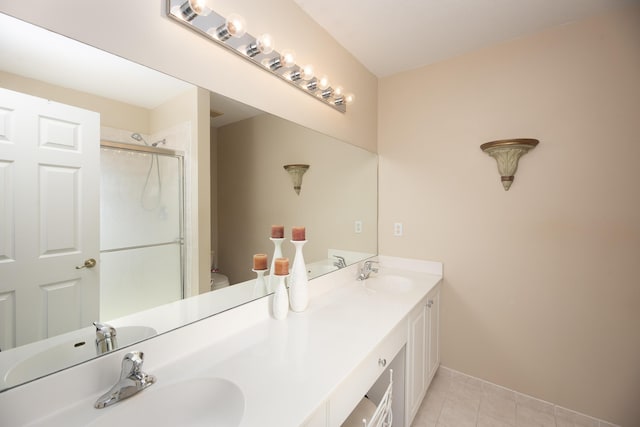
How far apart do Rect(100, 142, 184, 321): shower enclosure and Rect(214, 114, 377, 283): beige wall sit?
195mm

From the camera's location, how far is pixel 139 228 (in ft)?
2.93

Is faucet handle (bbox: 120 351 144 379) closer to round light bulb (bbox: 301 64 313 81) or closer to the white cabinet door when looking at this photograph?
the white cabinet door

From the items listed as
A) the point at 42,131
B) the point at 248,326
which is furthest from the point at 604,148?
the point at 42,131

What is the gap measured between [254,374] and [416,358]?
3.50ft

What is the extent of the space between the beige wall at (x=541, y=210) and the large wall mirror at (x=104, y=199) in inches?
56.2

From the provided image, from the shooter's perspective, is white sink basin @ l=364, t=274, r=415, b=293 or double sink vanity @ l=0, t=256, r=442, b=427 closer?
double sink vanity @ l=0, t=256, r=442, b=427

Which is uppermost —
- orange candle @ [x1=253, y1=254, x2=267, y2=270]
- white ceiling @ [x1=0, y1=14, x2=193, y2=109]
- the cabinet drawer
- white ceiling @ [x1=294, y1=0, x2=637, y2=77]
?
white ceiling @ [x1=294, y1=0, x2=637, y2=77]

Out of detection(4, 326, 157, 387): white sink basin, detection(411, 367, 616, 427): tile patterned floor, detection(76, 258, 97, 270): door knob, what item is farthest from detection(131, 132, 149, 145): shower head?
detection(411, 367, 616, 427): tile patterned floor

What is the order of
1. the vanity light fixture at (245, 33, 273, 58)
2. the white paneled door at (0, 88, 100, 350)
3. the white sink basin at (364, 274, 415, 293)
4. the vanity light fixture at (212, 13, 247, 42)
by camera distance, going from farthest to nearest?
1. the white sink basin at (364, 274, 415, 293)
2. the vanity light fixture at (245, 33, 273, 58)
3. the vanity light fixture at (212, 13, 247, 42)
4. the white paneled door at (0, 88, 100, 350)

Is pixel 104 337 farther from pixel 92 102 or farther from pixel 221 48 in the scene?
pixel 221 48

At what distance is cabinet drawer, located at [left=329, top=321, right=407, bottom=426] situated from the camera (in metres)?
0.84

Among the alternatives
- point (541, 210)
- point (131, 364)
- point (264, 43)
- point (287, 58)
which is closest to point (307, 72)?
point (287, 58)

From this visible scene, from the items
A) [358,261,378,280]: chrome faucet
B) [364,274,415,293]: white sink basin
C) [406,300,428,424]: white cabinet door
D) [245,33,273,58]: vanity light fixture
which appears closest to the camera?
[245,33,273,58]: vanity light fixture

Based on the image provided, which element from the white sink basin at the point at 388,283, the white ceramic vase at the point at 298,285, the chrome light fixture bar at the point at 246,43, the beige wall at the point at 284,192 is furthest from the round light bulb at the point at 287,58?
the white sink basin at the point at 388,283
